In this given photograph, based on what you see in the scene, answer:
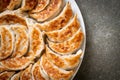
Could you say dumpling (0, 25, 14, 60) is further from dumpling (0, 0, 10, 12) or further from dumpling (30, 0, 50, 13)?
dumpling (30, 0, 50, 13)

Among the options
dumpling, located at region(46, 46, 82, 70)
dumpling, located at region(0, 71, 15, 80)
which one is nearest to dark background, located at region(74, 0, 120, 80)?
dumpling, located at region(46, 46, 82, 70)

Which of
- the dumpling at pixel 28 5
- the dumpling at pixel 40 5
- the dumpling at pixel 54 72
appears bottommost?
the dumpling at pixel 54 72

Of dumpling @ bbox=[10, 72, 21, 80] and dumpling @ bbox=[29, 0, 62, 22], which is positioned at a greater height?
dumpling @ bbox=[29, 0, 62, 22]

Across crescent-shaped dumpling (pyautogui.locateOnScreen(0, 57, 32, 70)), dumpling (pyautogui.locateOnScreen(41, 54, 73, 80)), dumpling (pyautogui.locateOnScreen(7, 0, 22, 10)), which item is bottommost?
dumpling (pyautogui.locateOnScreen(41, 54, 73, 80))

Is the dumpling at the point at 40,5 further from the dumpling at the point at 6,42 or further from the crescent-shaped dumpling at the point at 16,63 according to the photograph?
the crescent-shaped dumpling at the point at 16,63

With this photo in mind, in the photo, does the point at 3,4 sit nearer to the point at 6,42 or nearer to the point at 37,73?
the point at 6,42

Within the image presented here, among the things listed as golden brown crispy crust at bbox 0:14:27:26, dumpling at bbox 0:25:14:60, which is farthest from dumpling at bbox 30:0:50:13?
dumpling at bbox 0:25:14:60

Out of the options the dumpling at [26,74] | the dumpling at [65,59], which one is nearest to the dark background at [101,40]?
the dumpling at [65,59]

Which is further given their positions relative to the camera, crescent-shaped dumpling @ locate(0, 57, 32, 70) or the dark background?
the dark background
